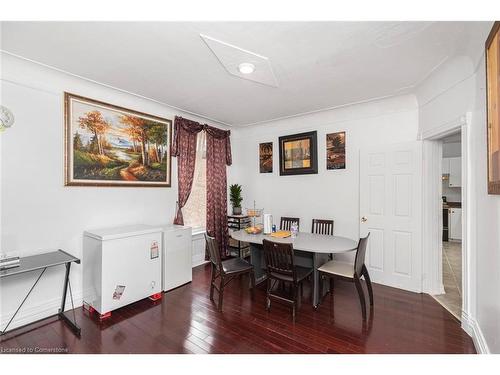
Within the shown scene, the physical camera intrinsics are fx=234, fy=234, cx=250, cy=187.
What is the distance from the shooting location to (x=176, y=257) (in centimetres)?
334

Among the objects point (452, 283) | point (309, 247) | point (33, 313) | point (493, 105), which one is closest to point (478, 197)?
point (493, 105)

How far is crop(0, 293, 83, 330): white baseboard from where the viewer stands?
2324 mm

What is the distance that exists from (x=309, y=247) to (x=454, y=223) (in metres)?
5.59

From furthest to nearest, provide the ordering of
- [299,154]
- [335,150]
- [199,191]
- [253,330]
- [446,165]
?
[446,165]
[199,191]
[299,154]
[335,150]
[253,330]

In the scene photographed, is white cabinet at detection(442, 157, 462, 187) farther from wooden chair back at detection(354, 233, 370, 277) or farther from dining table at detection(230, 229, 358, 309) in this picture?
wooden chair back at detection(354, 233, 370, 277)

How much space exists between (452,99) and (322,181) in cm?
204

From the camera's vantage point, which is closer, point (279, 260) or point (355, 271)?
point (355, 271)

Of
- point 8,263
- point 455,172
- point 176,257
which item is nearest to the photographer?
point 8,263

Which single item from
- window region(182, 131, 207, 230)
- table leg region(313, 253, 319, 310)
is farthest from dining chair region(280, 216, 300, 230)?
window region(182, 131, 207, 230)

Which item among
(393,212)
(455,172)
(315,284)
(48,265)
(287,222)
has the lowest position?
(315,284)

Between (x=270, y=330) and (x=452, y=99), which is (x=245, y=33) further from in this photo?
(x=270, y=330)

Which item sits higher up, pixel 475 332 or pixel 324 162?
pixel 324 162

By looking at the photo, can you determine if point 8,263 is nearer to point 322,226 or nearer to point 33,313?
point 33,313
